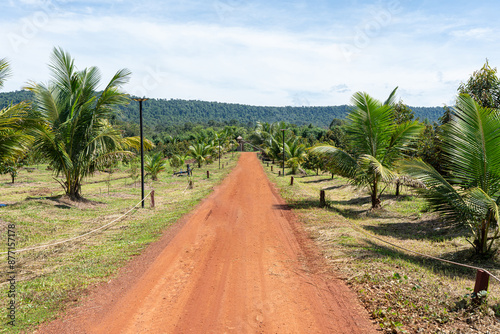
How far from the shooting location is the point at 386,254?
7168 mm

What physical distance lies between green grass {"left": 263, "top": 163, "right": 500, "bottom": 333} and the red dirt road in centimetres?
43

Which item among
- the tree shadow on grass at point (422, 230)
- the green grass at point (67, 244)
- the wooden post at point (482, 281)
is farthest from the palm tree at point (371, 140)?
the wooden post at point (482, 281)

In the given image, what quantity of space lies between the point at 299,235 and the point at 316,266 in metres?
2.33

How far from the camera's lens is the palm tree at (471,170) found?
6.71 m

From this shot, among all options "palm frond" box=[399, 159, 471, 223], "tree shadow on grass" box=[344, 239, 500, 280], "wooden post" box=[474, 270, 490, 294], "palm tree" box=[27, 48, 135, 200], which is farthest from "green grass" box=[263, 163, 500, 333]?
"palm tree" box=[27, 48, 135, 200]

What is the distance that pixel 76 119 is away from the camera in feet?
41.5

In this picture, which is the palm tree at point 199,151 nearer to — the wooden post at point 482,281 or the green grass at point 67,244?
the green grass at point 67,244

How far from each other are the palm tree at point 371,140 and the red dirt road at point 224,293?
434 centimetres

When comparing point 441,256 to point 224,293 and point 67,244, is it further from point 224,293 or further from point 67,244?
point 67,244

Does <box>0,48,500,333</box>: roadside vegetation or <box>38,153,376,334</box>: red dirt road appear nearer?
<box>38,153,376,334</box>: red dirt road

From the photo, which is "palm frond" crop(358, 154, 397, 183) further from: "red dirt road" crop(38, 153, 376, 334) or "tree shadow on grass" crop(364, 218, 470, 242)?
"red dirt road" crop(38, 153, 376, 334)

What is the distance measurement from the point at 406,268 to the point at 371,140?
6.81 m

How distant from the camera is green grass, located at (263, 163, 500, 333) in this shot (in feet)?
15.1

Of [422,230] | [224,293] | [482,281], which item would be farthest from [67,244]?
[422,230]
